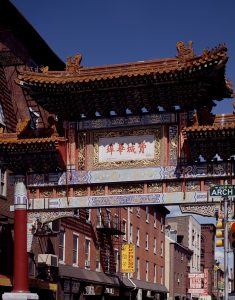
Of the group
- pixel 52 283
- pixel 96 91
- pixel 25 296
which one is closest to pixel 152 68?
pixel 96 91

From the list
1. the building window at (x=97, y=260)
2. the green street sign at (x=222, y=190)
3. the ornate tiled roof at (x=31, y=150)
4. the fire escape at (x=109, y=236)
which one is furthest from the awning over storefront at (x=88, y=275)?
the green street sign at (x=222, y=190)

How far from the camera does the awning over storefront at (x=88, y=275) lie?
35912 mm

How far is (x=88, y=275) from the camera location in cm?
4044

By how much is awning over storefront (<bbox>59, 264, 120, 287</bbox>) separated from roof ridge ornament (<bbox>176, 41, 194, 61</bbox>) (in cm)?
1688

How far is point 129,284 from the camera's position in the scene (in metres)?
50.4

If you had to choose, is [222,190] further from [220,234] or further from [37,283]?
[37,283]

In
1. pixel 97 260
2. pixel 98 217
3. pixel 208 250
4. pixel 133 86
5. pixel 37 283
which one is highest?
pixel 133 86

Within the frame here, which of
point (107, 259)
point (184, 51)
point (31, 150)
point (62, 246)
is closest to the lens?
point (184, 51)

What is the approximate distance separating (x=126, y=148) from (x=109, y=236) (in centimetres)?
2441

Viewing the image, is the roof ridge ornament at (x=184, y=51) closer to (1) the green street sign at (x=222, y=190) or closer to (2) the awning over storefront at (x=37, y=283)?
(1) the green street sign at (x=222, y=190)

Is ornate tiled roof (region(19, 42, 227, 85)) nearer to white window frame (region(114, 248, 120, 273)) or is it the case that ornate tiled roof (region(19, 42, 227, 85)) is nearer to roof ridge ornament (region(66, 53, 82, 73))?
roof ridge ornament (region(66, 53, 82, 73))

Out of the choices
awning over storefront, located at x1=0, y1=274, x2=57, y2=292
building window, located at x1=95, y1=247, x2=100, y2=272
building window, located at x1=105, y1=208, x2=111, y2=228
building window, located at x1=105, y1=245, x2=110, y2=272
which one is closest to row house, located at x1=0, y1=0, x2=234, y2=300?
awning over storefront, located at x1=0, y1=274, x2=57, y2=292

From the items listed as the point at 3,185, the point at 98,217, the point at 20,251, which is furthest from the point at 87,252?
the point at 20,251

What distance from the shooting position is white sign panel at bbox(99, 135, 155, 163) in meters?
23.4
